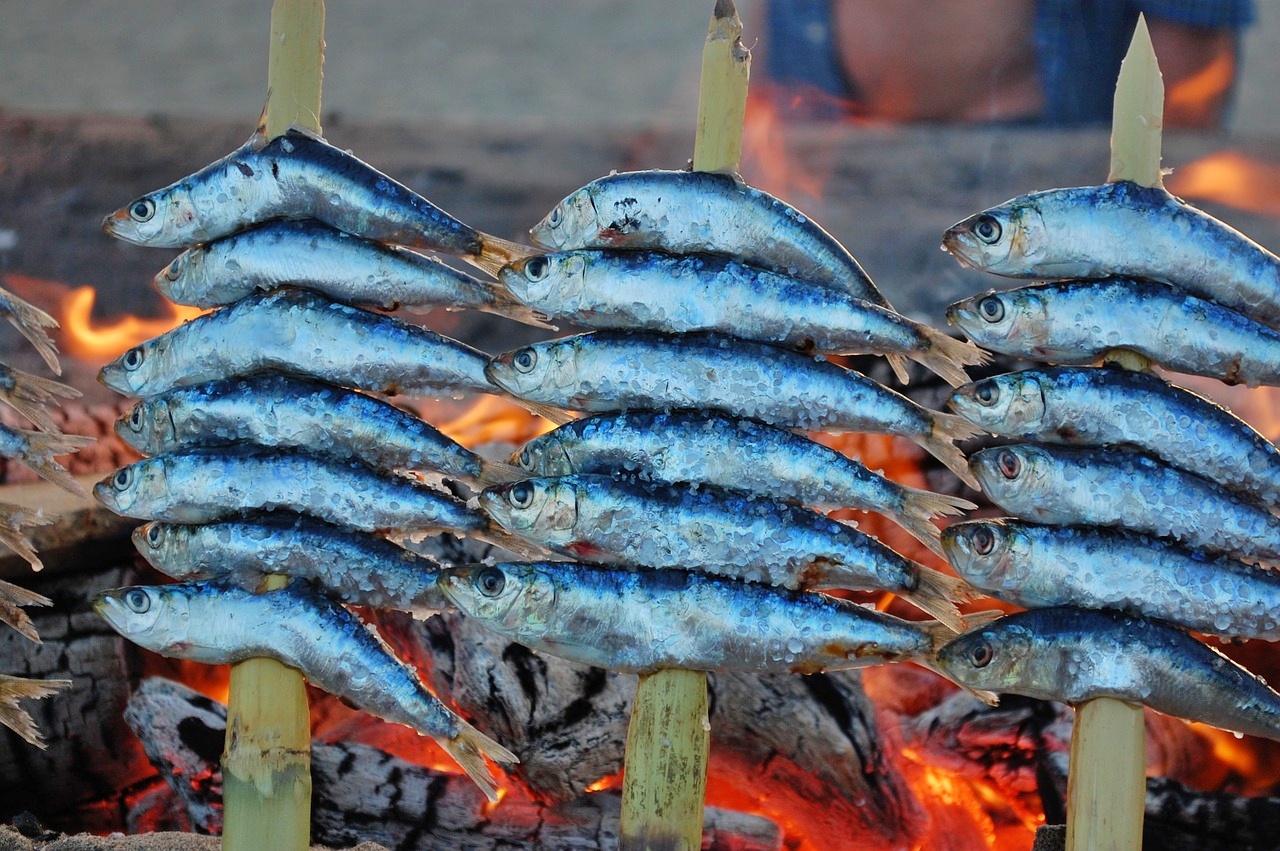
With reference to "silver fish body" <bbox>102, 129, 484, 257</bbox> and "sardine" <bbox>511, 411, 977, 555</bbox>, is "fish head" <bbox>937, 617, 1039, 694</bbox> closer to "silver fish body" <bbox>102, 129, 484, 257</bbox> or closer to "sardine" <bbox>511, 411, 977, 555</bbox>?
"sardine" <bbox>511, 411, 977, 555</bbox>

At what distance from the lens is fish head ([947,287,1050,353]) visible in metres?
2.61

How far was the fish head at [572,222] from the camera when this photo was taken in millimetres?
2701

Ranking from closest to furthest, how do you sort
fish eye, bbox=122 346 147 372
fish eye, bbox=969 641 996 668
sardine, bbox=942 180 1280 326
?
fish eye, bbox=969 641 996 668 < sardine, bbox=942 180 1280 326 < fish eye, bbox=122 346 147 372

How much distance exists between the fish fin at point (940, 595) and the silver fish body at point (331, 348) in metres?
1.02

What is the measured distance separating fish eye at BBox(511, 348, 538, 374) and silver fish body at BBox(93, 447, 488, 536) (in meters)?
0.33

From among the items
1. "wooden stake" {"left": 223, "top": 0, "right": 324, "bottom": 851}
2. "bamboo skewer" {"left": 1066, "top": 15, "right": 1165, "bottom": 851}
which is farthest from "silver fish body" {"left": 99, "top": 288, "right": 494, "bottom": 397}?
"bamboo skewer" {"left": 1066, "top": 15, "right": 1165, "bottom": 851}

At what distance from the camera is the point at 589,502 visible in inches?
102

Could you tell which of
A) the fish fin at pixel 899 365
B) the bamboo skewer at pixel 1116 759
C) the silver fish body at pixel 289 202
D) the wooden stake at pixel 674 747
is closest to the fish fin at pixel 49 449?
the silver fish body at pixel 289 202

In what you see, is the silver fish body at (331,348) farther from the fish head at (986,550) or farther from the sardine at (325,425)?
the fish head at (986,550)

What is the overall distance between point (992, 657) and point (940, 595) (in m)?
0.17

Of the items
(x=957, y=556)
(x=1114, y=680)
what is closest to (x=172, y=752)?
(x=957, y=556)

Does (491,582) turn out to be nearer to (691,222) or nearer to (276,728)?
(276,728)

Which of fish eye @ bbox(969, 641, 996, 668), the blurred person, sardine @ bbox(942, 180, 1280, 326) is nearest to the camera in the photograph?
fish eye @ bbox(969, 641, 996, 668)

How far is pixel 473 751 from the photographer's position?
264 centimetres
